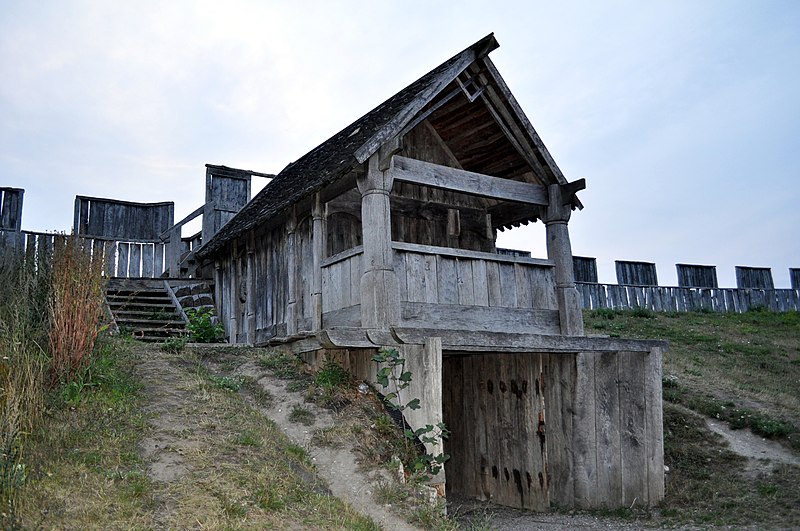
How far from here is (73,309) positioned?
8.33 metres

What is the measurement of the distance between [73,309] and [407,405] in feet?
12.9

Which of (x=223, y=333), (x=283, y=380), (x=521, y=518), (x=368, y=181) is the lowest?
(x=521, y=518)

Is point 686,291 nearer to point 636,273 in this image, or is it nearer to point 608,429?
point 636,273

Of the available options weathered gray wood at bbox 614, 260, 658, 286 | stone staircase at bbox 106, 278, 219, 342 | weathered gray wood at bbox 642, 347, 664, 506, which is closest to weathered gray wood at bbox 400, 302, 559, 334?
weathered gray wood at bbox 642, 347, 664, 506

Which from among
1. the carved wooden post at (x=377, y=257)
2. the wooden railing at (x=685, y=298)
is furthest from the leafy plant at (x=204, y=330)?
the wooden railing at (x=685, y=298)

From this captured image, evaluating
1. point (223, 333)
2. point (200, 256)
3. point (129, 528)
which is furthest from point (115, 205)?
point (129, 528)

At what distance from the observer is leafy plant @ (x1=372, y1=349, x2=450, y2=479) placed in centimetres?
830

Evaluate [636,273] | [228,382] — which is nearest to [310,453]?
[228,382]

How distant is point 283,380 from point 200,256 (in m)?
6.22

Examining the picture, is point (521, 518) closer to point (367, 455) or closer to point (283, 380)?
point (367, 455)

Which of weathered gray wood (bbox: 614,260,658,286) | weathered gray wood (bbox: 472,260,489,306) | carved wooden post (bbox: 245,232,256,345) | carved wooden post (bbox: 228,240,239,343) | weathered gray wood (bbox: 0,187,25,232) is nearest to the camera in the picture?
weathered gray wood (bbox: 472,260,489,306)

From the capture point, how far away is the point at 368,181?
941cm

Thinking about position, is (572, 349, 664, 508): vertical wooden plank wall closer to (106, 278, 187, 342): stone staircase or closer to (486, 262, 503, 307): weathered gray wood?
(486, 262, 503, 307): weathered gray wood

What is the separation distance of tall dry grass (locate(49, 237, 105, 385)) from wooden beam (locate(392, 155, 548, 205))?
393 centimetres
